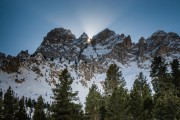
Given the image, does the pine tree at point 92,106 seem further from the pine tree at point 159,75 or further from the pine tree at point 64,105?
the pine tree at point 64,105

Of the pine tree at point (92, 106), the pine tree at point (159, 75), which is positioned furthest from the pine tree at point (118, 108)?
the pine tree at point (92, 106)

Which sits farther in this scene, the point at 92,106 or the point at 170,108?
the point at 92,106

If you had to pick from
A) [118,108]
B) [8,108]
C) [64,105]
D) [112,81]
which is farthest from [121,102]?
[8,108]

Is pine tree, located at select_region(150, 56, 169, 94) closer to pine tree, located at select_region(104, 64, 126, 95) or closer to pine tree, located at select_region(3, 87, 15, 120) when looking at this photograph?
pine tree, located at select_region(104, 64, 126, 95)

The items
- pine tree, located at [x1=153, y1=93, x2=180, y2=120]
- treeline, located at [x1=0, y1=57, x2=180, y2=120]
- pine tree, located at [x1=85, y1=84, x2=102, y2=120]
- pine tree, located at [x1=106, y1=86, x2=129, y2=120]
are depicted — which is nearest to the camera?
treeline, located at [x1=0, y1=57, x2=180, y2=120]

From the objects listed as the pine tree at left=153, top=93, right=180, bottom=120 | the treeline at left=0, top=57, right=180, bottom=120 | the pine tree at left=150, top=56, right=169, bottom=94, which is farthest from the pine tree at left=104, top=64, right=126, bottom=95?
the pine tree at left=153, top=93, right=180, bottom=120

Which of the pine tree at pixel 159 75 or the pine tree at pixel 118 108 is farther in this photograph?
the pine tree at pixel 159 75

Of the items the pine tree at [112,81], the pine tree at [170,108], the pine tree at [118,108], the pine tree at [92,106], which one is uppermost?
the pine tree at [112,81]

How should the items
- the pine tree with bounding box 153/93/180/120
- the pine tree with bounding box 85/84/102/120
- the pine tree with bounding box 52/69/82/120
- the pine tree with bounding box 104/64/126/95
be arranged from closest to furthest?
1. the pine tree with bounding box 52/69/82/120
2. the pine tree with bounding box 153/93/180/120
3. the pine tree with bounding box 85/84/102/120
4. the pine tree with bounding box 104/64/126/95

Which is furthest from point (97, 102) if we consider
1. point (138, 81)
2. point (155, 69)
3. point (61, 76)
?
point (61, 76)

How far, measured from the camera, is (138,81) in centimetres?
6359

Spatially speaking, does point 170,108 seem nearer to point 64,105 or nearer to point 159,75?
point 64,105

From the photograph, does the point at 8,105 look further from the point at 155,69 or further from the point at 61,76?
the point at 155,69

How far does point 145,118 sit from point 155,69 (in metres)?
10.2
